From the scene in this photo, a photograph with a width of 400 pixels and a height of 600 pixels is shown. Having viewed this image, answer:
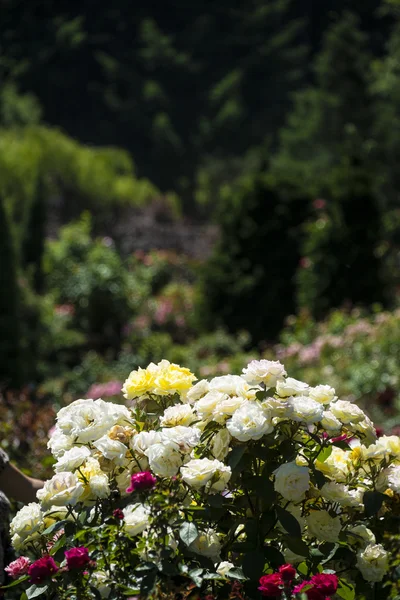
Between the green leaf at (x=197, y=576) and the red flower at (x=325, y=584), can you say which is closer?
the red flower at (x=325, y=584)

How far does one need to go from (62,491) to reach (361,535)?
0.78 metres

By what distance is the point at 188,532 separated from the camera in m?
2.11

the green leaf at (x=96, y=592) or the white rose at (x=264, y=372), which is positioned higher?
the white rose at (x=264, y=372)

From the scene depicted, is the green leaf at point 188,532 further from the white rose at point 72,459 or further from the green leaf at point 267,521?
the white rose at point 72,459

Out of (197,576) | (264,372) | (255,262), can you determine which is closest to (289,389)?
(264,372)

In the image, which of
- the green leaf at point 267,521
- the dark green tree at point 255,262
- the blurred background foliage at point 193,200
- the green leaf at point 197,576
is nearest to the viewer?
the green leaf at point 197,576

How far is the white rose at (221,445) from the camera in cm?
230

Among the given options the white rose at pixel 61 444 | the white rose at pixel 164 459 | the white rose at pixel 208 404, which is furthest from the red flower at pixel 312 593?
the white rose at pixel 61 444

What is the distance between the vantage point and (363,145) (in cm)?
2867

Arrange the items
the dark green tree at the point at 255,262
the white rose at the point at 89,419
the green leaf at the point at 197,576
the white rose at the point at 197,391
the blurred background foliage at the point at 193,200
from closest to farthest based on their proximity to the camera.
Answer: the green leaf at the point at 197,576
the white rose at the point at 89,419
the white rose at the point at 197,391
the blurred background foliage at the point at 193,200
the dark green tree at the point at 255,262

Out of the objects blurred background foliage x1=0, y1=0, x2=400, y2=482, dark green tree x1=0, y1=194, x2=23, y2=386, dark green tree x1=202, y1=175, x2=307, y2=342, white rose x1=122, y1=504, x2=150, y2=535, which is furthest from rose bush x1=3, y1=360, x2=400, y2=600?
dark green tree x1=202, y1=175, x2=307, y2=342

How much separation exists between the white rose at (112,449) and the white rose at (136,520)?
18 cm

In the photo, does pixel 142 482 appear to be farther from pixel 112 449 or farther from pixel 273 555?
pixel 273 555

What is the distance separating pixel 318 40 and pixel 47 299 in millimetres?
29200
